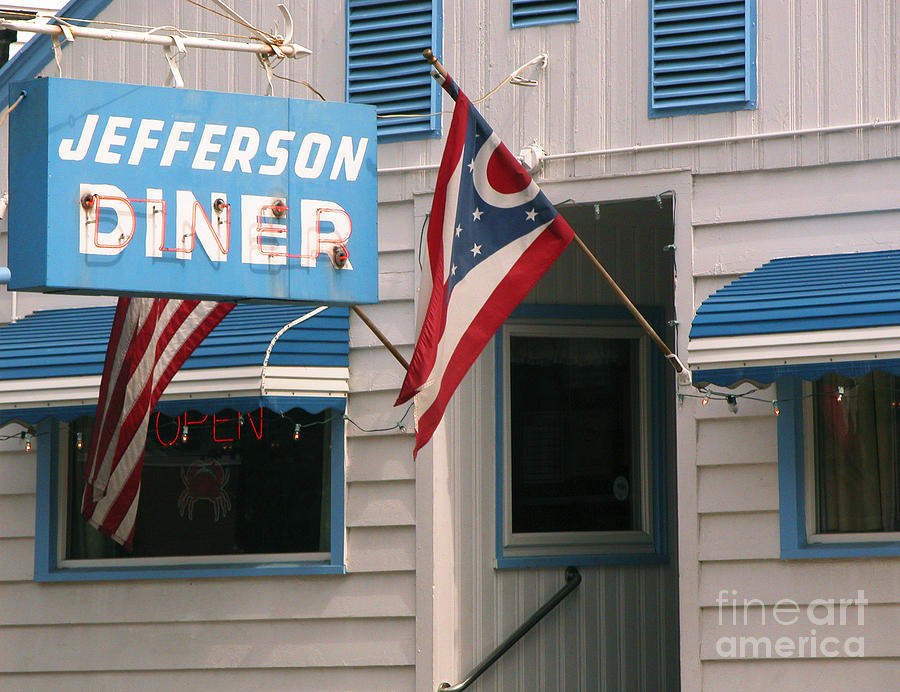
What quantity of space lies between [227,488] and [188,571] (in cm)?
60

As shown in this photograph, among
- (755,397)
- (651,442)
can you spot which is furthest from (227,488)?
(755,397)

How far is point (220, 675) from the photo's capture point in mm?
9055

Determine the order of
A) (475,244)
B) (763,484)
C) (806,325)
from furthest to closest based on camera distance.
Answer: (763,484) → (806,325) → (475,244)

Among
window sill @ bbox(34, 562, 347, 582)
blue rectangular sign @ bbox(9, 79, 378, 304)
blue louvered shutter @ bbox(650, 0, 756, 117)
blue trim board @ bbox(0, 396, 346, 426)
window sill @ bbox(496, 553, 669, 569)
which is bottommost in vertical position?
window sill @ bbox(34, 562, 347, 582)

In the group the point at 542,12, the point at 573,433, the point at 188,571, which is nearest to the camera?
the point at 542,12

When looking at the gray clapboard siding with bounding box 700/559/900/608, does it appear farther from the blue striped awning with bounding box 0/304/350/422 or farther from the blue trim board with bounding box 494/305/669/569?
the blue striped awning with bounding box 0/304/350/422

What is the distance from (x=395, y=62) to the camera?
8969 mm

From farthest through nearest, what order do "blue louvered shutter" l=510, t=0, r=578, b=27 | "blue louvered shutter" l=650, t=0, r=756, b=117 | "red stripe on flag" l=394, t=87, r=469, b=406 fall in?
"blue louvered shutter" l=510, t=0, r=578, b=27
"blue louvered shutter" l=650, t=0, r=756, b=117
"red stripe on flag" l=394, t=87, r=469, b=406

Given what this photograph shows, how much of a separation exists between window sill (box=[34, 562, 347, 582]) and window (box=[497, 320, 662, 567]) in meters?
1.31

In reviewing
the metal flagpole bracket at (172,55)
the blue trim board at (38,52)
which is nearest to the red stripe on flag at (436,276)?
the metal flagpole bracket at (172,55)

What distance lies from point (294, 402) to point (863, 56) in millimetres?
3809

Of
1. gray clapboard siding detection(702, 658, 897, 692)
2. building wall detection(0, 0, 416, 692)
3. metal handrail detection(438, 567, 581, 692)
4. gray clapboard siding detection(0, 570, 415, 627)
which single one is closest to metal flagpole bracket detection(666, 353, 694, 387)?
gray clapboard siding detection(702, 658, 897, 692)

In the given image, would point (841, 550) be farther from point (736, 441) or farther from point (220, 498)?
point (220, 498)

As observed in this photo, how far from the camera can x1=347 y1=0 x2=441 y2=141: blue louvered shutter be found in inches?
351
